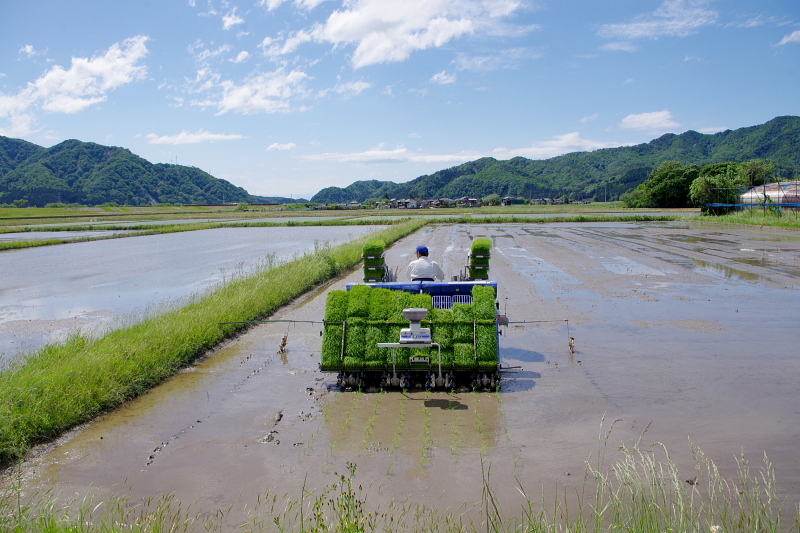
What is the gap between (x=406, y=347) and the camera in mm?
6398

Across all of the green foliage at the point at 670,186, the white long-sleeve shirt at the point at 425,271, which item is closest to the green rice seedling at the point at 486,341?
the white long-sleeve shirt at the point at 425,271

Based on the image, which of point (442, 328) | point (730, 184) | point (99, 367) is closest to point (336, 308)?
point (442, 328)

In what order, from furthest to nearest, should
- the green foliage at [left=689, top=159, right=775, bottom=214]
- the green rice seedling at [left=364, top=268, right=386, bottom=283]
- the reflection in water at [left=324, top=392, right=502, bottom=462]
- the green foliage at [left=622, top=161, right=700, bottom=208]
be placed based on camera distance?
the green foliage at [left=622, top=161, right=700, bottom=208]
the green foliage at [left=689, top=159, right=775, bottom=214]
the green rice seedling at [left=364, top=268, right=386, bottom=283]
the reflection in water at [left=324, top=392, right=502, bottom=462]

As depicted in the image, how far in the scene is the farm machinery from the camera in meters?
6.54

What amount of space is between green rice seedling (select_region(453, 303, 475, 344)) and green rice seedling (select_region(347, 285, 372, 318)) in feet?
3.71

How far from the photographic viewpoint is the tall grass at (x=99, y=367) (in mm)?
5523

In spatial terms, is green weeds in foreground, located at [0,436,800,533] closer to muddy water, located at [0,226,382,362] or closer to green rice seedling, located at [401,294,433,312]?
green rice seedling, located at [401,294,433,312]

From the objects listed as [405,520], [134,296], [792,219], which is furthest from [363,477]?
[792,219]

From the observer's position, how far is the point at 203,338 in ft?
29.5

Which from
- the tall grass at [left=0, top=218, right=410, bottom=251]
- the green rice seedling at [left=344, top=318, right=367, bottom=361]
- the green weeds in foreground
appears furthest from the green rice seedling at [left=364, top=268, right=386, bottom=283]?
the tall grass at [left=0, top=218, right=410, bottom=251]

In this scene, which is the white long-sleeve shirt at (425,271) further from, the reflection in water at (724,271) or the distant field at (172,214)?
the distant field at (172,214)

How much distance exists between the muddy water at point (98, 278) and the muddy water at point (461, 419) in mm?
4852

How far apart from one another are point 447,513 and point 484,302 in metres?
3.24

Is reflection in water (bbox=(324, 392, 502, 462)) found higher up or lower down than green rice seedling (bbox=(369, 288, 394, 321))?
lower down
